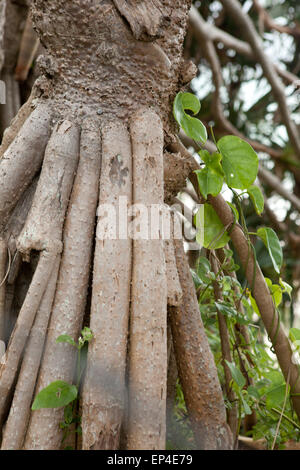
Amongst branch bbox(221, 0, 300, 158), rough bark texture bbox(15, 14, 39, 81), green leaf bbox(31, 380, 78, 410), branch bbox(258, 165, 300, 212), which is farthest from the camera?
branch bbox(258, 165, 300, 212)

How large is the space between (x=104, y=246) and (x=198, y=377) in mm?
382

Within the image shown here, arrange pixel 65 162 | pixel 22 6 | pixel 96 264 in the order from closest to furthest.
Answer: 1. pixel 96 264
2. pixel 65 162
3. pixel 22 6

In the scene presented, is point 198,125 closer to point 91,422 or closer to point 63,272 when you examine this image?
point 63,272

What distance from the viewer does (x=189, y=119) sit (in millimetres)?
1205

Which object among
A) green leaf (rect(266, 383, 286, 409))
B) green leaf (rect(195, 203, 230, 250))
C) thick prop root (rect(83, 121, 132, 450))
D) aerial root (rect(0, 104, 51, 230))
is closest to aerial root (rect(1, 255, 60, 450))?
thick prop root (rect(83, 121, 132, 450))

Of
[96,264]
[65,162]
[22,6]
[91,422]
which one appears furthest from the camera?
[22,6]

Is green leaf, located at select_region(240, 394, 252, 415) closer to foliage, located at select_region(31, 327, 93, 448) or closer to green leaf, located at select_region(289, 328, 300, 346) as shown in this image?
green leaf, located at select_region(289, 328, 300, 346)

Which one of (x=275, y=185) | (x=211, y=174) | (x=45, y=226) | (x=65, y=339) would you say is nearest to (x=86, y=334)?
(x=65, y=339)

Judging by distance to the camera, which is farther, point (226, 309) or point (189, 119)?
point (226, 309)

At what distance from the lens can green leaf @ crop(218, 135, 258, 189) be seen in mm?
1204

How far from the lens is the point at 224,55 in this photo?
4773 millimetres

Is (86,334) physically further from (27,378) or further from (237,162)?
(237,162)
